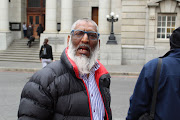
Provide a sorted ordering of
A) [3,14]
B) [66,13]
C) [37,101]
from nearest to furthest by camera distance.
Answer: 1. [37,101]
2. [66,13]
3. [3,14]

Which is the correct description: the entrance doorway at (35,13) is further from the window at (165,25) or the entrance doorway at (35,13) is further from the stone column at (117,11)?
the window at (165,25)

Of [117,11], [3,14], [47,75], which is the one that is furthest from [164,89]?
[3,14]

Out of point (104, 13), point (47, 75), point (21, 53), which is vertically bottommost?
point (21, 53)

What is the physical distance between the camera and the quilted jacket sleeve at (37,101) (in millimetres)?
2336

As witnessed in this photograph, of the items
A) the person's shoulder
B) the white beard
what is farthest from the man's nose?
the person's shoulder

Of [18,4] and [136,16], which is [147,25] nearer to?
[136,16]

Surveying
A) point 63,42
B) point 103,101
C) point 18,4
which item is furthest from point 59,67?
point 18,4

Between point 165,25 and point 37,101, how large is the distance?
20.2 meters

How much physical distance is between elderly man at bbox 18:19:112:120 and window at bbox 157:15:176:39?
1938 centimetres

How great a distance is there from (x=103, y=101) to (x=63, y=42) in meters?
21.1

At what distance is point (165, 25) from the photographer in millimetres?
21469

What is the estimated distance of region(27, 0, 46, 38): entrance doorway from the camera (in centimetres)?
2875

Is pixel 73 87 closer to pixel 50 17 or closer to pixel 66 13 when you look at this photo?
pixel 66 13

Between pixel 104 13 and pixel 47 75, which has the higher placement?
pixel 104 13
